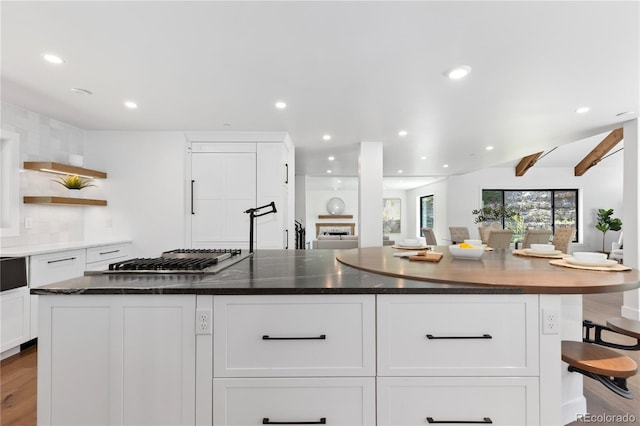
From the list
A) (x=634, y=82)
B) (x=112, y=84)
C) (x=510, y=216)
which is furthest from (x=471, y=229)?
(x=112, y=84)

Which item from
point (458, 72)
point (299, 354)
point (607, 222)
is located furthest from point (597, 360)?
point (607, 222)

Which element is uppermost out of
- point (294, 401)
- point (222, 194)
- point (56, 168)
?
point (56, 168)

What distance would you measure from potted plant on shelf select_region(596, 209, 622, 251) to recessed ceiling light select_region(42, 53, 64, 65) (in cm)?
1107

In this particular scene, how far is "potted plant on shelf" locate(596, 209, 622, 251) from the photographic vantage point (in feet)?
25.4

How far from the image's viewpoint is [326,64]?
218cm

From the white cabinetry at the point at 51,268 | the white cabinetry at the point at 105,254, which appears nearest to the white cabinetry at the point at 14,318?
the white cabinetry at the point at 51,268

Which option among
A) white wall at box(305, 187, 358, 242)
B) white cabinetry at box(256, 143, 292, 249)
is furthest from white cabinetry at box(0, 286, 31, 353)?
white wall at box(305, 187, 358, 242)

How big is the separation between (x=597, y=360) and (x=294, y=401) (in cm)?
130

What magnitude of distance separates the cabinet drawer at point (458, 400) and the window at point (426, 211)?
30.2 feet

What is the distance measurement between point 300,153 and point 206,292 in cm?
436

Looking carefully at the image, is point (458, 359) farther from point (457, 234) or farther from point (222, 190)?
point (457, 234)

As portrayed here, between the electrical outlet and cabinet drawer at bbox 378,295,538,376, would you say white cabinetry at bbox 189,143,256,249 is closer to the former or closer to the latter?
the electrical outlet

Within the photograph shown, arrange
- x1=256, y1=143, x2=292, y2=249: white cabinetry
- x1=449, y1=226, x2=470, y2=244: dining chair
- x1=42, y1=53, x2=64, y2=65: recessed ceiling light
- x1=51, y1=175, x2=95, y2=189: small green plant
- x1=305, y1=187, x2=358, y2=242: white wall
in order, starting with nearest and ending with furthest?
x1=42, y1=53, x2=64, y2=65: recessed ceiling light, x1=51, y1=175, x2=95, y2=189: small green plant, x1=256, y1=143, x2=292, y2=249: white cabinetry, x1=449, y1=226, x2=470, y2=244: dining chair, x1=305, y1=187, x2=358, y2=242: white wall

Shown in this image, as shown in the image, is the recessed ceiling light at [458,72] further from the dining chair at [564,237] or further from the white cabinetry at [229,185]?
the dining chair at [564,237]
